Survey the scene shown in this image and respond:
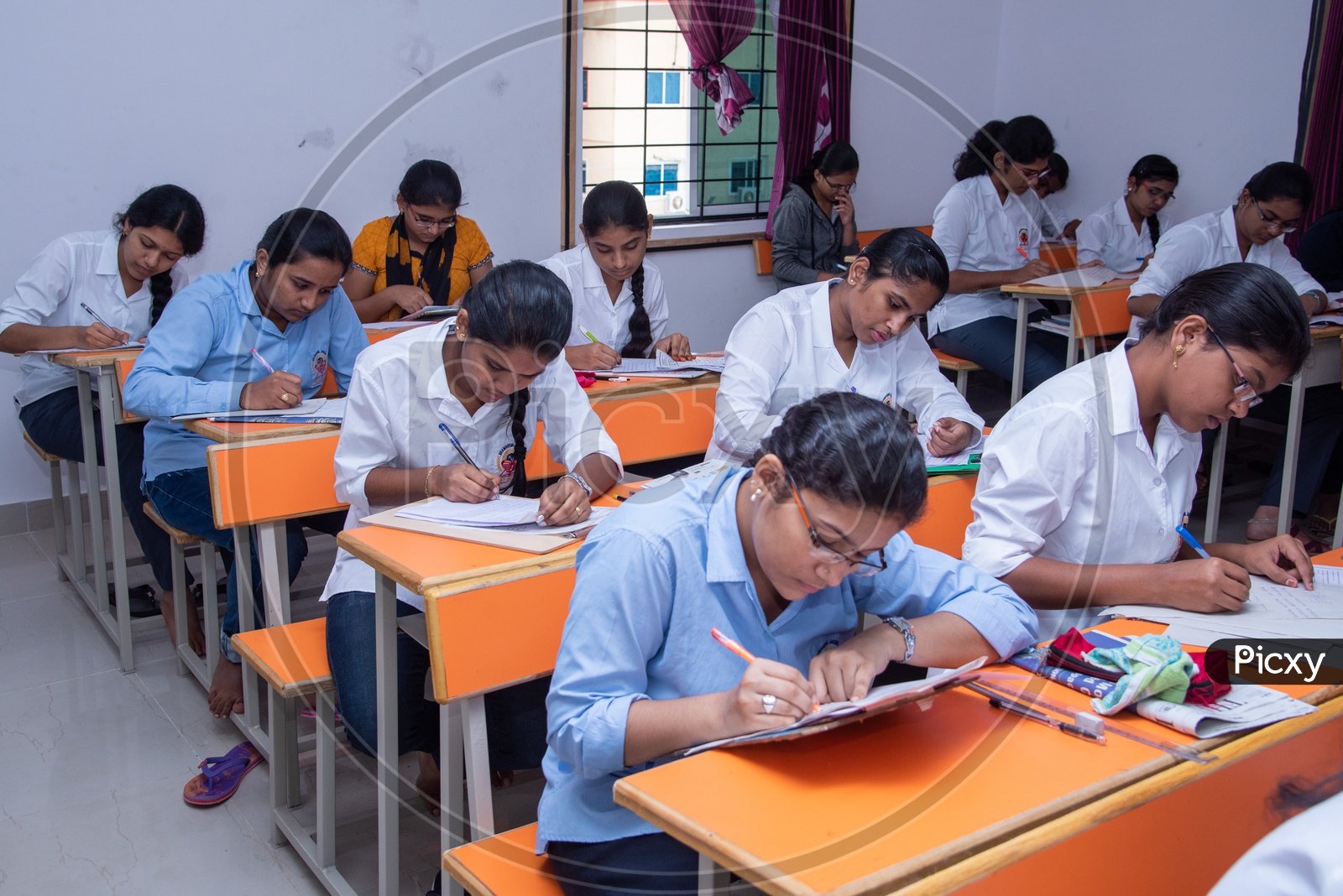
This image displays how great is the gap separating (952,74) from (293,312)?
4999 millimetres

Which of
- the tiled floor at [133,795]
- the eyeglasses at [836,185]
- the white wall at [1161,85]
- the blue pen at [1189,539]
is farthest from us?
the white wall at [1161,85]

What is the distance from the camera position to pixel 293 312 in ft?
8.39

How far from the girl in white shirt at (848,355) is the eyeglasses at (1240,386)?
814mm

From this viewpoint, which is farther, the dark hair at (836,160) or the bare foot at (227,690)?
the dark hair at (836,160)

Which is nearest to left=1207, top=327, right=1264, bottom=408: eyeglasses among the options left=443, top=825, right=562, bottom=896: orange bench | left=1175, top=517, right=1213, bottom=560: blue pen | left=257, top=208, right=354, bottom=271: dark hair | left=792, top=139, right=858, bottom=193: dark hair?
left=1175, top=517, right=1213, bottom=560: blue pen

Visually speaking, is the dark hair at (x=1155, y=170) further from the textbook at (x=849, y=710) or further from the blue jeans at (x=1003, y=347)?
the textbook at (x=849, y=710)

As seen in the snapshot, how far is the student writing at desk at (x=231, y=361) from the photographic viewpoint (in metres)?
2.41

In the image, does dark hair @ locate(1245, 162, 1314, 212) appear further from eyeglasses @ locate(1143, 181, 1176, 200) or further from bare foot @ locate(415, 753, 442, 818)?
bare foot @ locate(415, 753, 442, 818)

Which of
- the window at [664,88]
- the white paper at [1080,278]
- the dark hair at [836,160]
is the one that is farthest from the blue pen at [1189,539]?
the window at [664,88]

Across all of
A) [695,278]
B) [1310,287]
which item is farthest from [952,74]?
[1310,287]

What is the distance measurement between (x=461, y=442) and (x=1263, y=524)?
2.98 meters

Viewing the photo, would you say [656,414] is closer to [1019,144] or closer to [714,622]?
[714,622]

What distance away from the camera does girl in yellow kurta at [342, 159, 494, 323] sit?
357cm

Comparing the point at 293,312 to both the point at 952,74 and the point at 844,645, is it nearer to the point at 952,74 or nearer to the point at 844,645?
the point at 844,645
